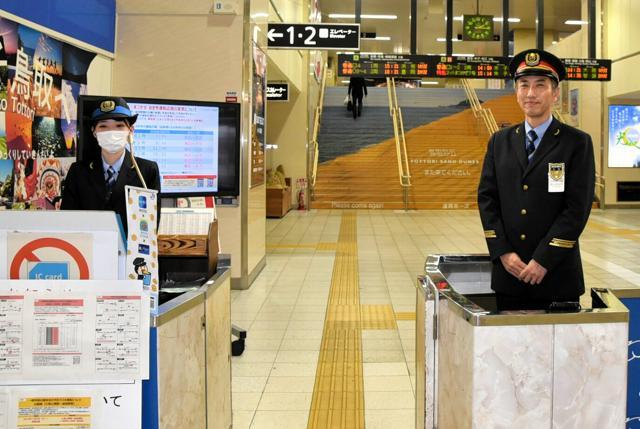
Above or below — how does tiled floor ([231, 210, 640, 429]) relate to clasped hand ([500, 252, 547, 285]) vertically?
below

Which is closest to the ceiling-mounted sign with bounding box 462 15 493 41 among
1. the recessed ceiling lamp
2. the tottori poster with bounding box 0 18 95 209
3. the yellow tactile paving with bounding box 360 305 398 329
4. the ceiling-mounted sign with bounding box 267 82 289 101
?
the ceiling-mounted sign with bounding box 267 82 289 101

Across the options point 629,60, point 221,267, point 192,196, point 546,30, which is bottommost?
point 221,267

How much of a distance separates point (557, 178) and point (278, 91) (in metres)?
11.1

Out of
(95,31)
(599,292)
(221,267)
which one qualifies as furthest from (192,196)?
(599,292)

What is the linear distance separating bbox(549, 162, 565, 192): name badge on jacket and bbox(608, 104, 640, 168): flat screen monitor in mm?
15032

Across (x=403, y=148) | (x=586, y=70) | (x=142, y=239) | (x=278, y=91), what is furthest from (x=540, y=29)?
(x=142, y=239)

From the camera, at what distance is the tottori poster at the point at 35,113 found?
4.05 meters

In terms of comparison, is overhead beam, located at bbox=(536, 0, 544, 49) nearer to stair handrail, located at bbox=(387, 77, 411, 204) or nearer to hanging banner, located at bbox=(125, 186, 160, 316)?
stair handrail, located at bbox=(387, 77, 411, 204)

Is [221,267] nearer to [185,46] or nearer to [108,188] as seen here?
[108,188]

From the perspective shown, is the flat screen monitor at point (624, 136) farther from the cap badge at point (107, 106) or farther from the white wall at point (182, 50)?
the cap badge at point (107, 106)

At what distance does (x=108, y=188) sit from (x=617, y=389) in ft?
6.21

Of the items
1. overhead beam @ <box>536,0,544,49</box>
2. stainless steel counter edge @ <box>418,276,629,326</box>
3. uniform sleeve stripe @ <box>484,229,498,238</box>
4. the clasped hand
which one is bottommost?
stainless steel counter edge @ <box>418,276,629,326</box>

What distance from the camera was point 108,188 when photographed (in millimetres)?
2545

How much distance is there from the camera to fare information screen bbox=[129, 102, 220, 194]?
394 cm
